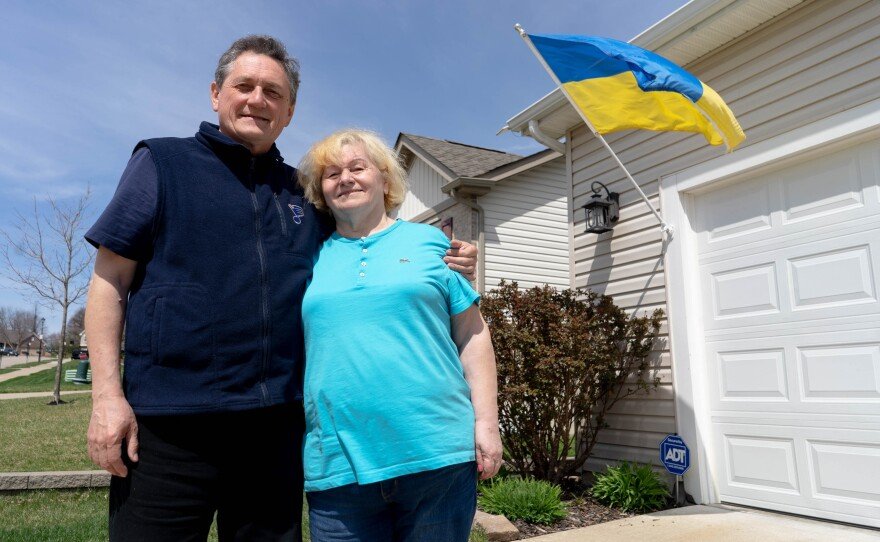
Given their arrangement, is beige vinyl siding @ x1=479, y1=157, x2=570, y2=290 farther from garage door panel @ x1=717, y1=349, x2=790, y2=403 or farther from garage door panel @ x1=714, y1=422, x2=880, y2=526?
garage door panel @ x1=714, y1=422, x2=880, y2=526

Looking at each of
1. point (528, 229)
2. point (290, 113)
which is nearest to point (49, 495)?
point (290, 113)

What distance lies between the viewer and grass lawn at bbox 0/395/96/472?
5.34 metres

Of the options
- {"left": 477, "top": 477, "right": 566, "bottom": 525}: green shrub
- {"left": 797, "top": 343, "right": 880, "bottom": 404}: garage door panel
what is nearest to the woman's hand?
{"left": 477, "top": 477, "right": 566, "bottom": 525}: green shrub

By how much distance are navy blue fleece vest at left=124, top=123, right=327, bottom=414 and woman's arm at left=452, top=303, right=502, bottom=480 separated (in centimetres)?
47

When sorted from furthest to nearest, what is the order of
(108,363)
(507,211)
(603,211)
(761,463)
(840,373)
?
(507,211) → (603,211) → (761,463) → (840,373) → (108,363)

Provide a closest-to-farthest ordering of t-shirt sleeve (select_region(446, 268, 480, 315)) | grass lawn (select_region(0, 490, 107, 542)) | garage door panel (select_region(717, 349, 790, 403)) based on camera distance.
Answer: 1. t-shirt sleeve (select_region(446, 268, 480, 315))
2. grass lawn (select_region(0, 490, 107, 542))
3. garage door panel (select_region(717, 349, 790, 403))

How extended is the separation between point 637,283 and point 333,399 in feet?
13.4

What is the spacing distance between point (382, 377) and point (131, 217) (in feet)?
2.47

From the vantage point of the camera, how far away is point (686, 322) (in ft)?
15.1

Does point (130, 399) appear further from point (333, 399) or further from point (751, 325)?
point (751, 325)

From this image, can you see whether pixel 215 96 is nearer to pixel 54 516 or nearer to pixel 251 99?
pixel 251 99

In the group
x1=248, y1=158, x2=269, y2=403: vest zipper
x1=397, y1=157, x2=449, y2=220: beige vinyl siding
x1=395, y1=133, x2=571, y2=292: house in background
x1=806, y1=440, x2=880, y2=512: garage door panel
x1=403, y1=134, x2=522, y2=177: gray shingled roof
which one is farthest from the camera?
x1=397, y1=157, x2=449, y2=220: beige vinyl siding

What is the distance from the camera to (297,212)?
72.6 inches

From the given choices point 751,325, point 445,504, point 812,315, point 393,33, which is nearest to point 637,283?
point 751,325
